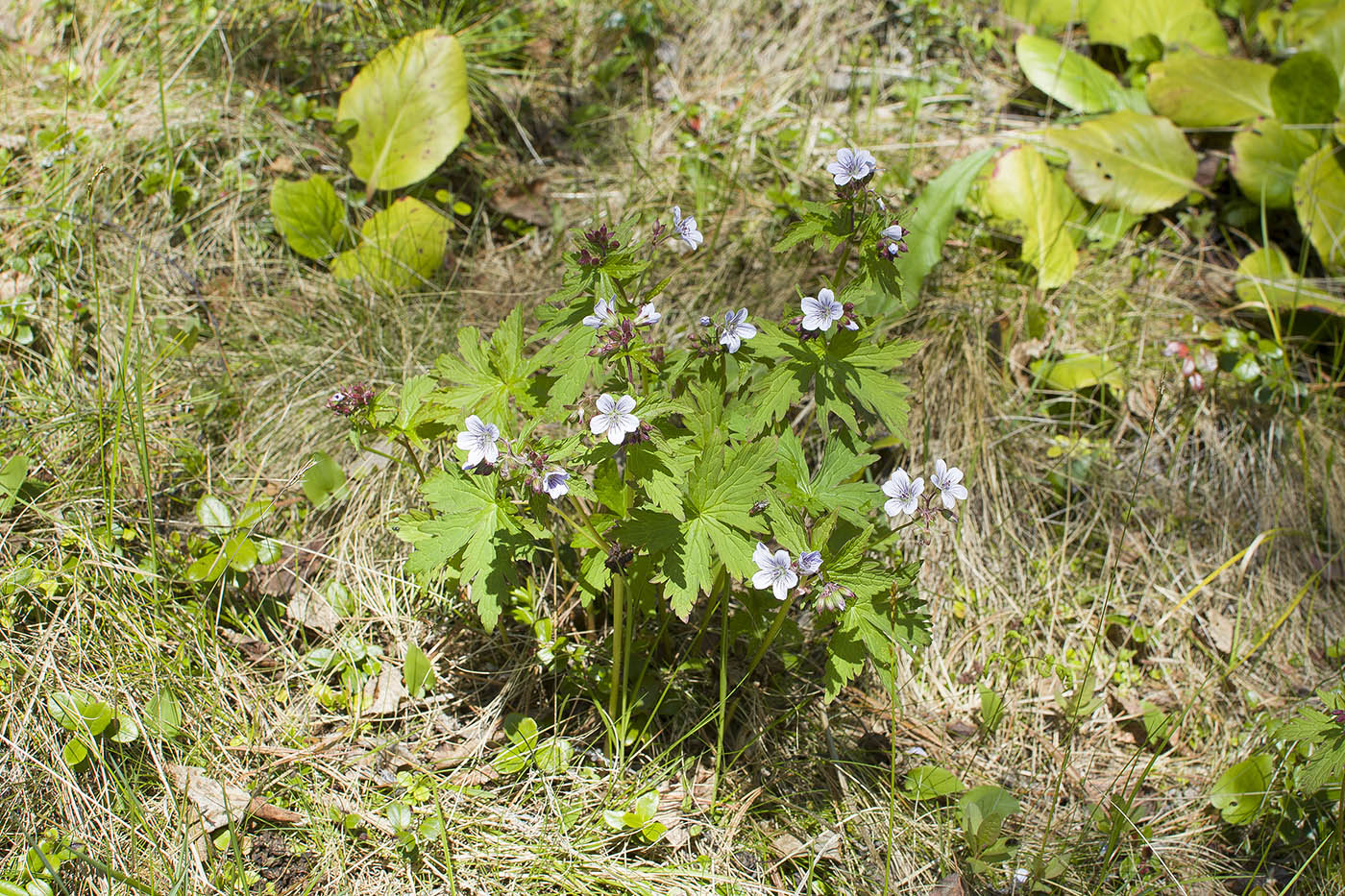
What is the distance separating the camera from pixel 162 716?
7.73ft

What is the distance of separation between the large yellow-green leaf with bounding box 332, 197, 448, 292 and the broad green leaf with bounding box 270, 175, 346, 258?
91 millimetres

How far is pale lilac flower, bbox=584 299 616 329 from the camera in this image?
6.29 ft

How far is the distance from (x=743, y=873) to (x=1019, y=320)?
7.81 ft

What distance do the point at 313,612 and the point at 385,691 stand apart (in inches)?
14.1

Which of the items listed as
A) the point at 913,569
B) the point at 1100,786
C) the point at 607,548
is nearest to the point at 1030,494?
the point at 1100,786

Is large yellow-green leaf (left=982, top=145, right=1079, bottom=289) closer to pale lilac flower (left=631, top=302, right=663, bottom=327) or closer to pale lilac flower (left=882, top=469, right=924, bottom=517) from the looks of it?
pale lilac flower (left=882, top=469, right=924, bottom=517)

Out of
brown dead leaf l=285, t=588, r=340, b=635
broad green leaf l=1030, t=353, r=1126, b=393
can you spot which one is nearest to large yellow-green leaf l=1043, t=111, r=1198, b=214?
broad green leaf l=1030, t=353, r=1126, b=393

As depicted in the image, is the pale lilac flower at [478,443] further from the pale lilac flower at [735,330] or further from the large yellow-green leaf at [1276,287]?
the large yellow-green leaf at [1276,287]

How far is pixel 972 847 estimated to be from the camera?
2.35 meters

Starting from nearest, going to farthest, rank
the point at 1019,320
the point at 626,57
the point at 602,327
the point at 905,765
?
the point at 602,327
the point at 905,765
the point at 1019,320
the point at 626,57

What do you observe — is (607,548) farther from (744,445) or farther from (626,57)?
Answer: (626,57)

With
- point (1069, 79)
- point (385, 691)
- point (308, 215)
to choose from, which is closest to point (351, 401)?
point (385, 691)

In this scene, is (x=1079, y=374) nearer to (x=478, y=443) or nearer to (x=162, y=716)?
(x=478, y=443)

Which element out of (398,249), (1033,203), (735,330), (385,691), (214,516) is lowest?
(385,691)
